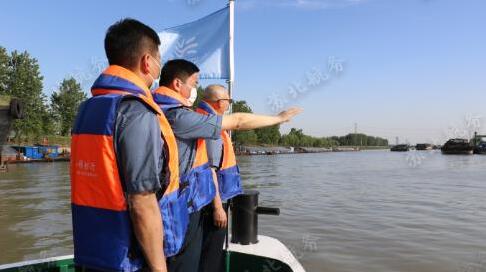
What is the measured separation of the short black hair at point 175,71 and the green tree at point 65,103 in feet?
241

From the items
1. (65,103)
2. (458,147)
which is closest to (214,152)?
(65,103)

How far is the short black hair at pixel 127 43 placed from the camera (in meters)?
2.03

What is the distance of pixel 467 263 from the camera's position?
8.72 meters

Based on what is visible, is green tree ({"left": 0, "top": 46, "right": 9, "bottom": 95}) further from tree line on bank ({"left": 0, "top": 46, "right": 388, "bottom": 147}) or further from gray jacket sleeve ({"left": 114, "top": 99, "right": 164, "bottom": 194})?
gray jacket sleeve ({"left": 114, "top": 99, "right": 164, "bottom": 194})

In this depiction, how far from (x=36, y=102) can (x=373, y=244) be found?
63.0 meters

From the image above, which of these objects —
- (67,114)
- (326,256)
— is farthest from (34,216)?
(67,114)

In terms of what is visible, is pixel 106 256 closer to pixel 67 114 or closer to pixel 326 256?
pixel 326 256

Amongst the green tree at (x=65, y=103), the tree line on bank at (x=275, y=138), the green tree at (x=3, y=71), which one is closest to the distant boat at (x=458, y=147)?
the tree line on bank at (x=275, y=138)

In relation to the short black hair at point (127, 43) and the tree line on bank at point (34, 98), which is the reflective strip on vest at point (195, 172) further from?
the tree line on bank at point (34, 98)

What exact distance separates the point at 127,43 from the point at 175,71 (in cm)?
84

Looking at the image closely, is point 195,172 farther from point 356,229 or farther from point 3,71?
point 3,71

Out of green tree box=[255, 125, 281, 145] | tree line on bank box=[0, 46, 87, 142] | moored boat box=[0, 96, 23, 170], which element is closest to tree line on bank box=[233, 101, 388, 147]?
green tree box=[255, 125, 281, 145]

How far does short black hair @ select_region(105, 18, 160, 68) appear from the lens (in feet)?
6.66

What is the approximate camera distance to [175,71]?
2867 millimetres
